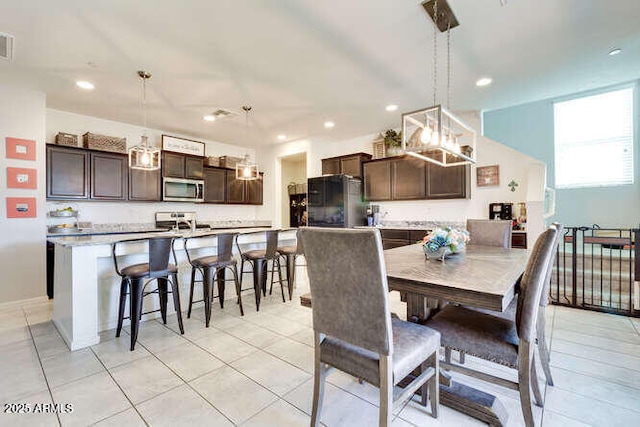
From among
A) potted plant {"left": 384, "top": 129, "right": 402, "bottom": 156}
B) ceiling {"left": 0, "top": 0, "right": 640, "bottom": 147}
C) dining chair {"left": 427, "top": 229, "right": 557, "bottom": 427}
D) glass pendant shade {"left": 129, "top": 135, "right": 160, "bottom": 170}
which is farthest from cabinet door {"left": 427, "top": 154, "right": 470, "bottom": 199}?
glass pendant shade {"left": 129, "top": 135, "right": 160, "bottom": 170}

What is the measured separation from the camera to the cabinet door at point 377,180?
5215 millimetres

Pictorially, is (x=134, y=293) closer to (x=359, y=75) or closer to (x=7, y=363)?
(x=7, y=363)

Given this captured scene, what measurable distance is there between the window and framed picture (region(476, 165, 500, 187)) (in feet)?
7.04

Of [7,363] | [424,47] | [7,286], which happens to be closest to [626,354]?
[424,47]

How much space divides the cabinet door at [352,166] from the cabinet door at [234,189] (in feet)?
7.33

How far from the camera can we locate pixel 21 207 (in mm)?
3449

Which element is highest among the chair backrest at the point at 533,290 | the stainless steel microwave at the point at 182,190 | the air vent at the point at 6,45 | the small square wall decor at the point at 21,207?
the air vent at the point at 6,45

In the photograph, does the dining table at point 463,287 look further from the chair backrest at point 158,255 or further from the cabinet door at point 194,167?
the cabinet door at point 194,167

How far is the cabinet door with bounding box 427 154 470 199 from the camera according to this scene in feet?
14.4

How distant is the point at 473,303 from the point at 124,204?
5.42 metres

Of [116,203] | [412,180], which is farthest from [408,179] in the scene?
[116,203]

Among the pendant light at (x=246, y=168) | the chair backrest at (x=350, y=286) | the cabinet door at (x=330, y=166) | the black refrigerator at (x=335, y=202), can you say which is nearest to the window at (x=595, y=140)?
the black refrigerator at (x=335, y=202)

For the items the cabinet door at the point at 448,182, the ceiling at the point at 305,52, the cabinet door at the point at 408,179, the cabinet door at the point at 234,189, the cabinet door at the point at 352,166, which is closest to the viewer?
the ceiling at the point at 305,52

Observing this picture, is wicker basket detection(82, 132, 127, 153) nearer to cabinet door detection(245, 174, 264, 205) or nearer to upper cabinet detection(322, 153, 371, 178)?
cabinet door detection(245, 174, 264, 205)
